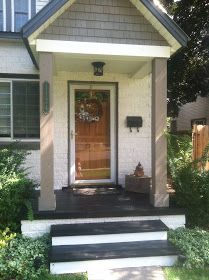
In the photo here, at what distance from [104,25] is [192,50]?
645cm

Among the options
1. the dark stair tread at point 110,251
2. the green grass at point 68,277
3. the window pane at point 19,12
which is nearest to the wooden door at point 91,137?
the window pane at point 19,12

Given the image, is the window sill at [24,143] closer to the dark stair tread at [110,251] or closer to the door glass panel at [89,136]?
the door glass panel at [89,136]

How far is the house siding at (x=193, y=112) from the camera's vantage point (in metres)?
15.7

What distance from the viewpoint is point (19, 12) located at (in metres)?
7.53

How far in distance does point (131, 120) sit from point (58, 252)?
149 inches

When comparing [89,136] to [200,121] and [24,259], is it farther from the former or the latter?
[200,121]

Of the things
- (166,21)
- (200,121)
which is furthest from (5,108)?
(200,121)

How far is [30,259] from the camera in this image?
454cm

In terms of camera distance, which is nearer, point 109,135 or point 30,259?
point 30,259

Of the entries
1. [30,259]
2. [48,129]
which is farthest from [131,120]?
[30,259]

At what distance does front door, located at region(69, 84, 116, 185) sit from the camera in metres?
7.49

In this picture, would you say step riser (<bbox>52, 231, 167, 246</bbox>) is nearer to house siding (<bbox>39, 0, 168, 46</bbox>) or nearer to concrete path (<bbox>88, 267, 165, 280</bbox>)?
concrete path (<bbox>88, 267, 165, 280</bbox>)

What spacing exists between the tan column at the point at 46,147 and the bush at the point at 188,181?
1970 mm

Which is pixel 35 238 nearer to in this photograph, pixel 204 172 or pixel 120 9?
pixel 204 172
